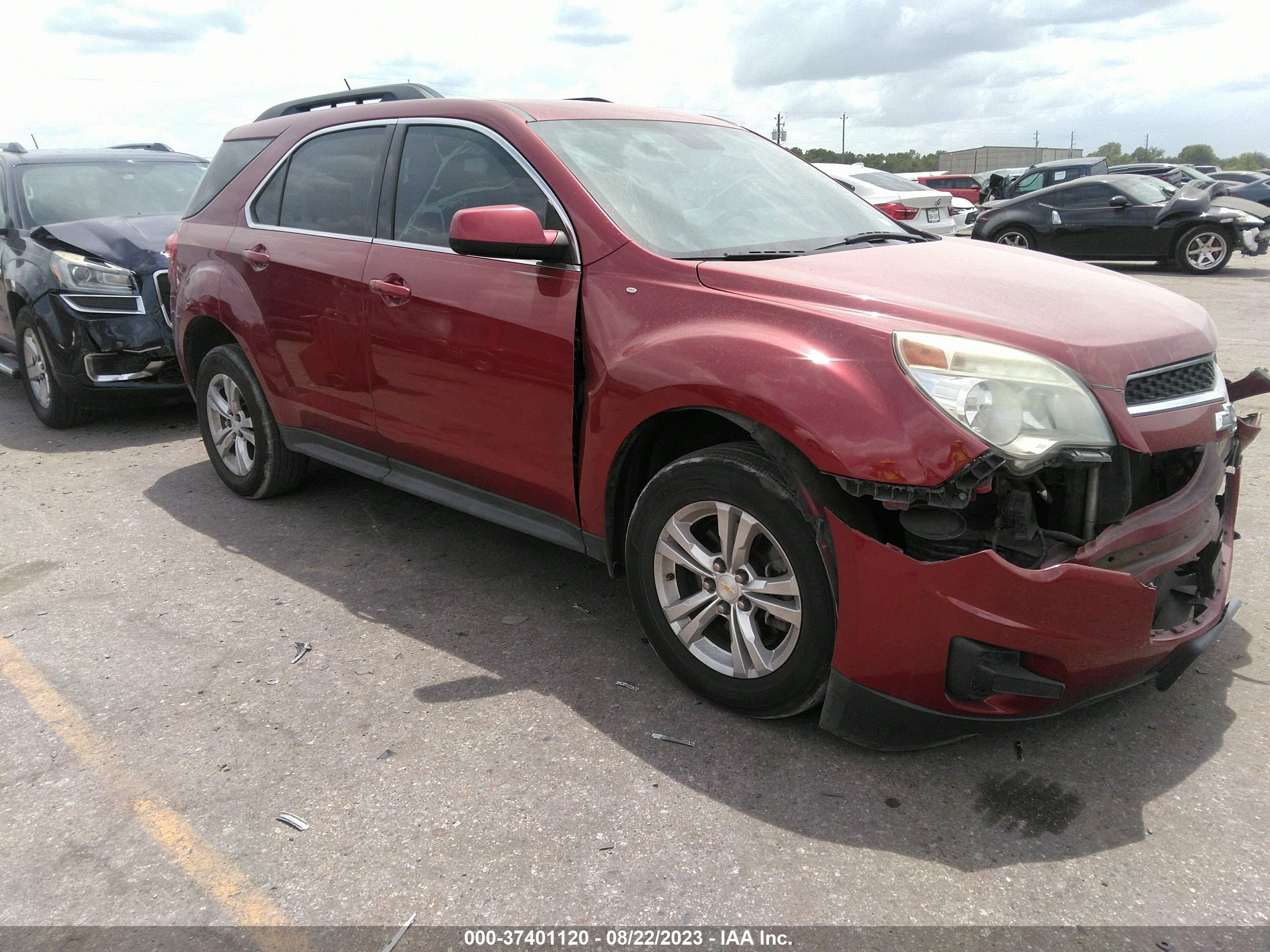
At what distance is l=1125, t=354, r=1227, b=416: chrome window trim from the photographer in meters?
2.56

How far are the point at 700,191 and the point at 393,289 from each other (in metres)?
1.23

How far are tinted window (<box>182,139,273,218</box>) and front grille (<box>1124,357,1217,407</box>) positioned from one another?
4.05 metres

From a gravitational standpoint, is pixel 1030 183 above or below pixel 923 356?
above

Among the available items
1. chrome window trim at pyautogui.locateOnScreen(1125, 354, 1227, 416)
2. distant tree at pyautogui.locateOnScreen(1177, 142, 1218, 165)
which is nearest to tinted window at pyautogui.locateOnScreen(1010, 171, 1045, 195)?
chrome window trim at pyautogui.locateOnScreen(1125, 354, 1227, 416)

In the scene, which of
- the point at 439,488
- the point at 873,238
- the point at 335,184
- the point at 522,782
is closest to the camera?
the point at 522,782

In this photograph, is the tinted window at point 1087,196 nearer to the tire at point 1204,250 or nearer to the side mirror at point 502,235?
the tire at point 1204,250

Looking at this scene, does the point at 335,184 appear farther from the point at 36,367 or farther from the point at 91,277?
the point at 36,367

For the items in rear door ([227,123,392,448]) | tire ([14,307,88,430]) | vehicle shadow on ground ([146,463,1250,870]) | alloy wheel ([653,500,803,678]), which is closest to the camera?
vehicle shadow on ground ([146,463,1250,870])

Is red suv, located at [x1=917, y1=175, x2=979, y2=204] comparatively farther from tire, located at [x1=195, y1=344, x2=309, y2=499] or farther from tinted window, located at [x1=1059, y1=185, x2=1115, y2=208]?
tire, located at [x1=195, y1=344, x2=309, y2=499]

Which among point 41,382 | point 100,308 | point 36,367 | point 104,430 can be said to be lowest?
point 104,430

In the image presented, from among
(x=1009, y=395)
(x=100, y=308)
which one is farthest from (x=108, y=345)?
(x=1009, y=395)

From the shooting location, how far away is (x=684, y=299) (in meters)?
2.96

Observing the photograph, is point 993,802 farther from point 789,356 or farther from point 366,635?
point 366,635

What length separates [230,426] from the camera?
514cm
